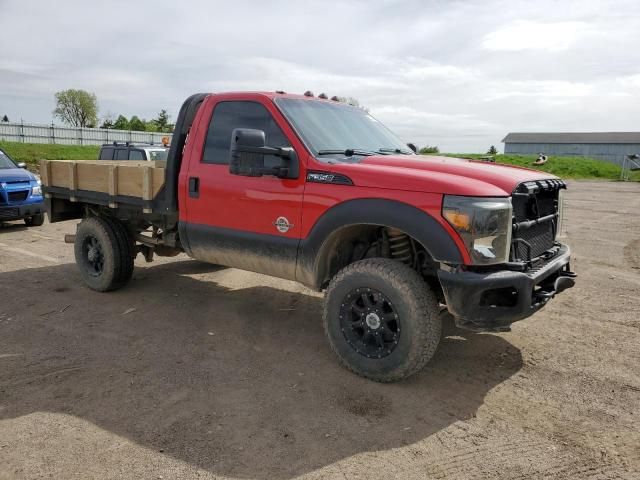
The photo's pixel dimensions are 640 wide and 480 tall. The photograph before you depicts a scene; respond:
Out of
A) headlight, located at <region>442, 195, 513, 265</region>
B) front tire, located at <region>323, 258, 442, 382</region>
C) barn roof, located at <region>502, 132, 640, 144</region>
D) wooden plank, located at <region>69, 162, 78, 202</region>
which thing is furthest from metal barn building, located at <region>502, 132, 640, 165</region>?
front tire, located at <region>323, 258, 442, 382</region>

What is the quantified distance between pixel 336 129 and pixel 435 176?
130cm

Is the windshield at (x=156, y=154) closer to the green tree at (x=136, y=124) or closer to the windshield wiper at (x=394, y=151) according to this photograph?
the windshield wiper at (x=394, y=151)

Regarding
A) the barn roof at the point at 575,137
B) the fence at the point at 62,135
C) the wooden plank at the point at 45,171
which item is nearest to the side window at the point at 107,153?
the wooden plank at the point at 45,171

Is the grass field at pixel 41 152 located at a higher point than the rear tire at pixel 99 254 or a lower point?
higher

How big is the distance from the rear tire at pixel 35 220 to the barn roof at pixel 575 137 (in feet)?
246

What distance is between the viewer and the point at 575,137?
75125 millimetres

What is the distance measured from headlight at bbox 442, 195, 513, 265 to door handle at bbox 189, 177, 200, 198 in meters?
2.39

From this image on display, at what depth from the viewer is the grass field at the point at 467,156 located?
84.1ft

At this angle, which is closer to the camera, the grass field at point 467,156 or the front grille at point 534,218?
the front grille at point 534,218

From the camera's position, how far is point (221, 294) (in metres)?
6.05

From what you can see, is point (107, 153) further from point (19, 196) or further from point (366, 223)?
point (366, 223)

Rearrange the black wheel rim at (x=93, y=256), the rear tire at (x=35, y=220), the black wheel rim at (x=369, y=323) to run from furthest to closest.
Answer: the rear tire at (x=35, y=220) → the black wheel rim at (x=93, y=256) → the black wheel rim at (x=369, y=323)

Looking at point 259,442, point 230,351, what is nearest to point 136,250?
point 230,351

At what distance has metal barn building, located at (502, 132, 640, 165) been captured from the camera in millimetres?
68062
